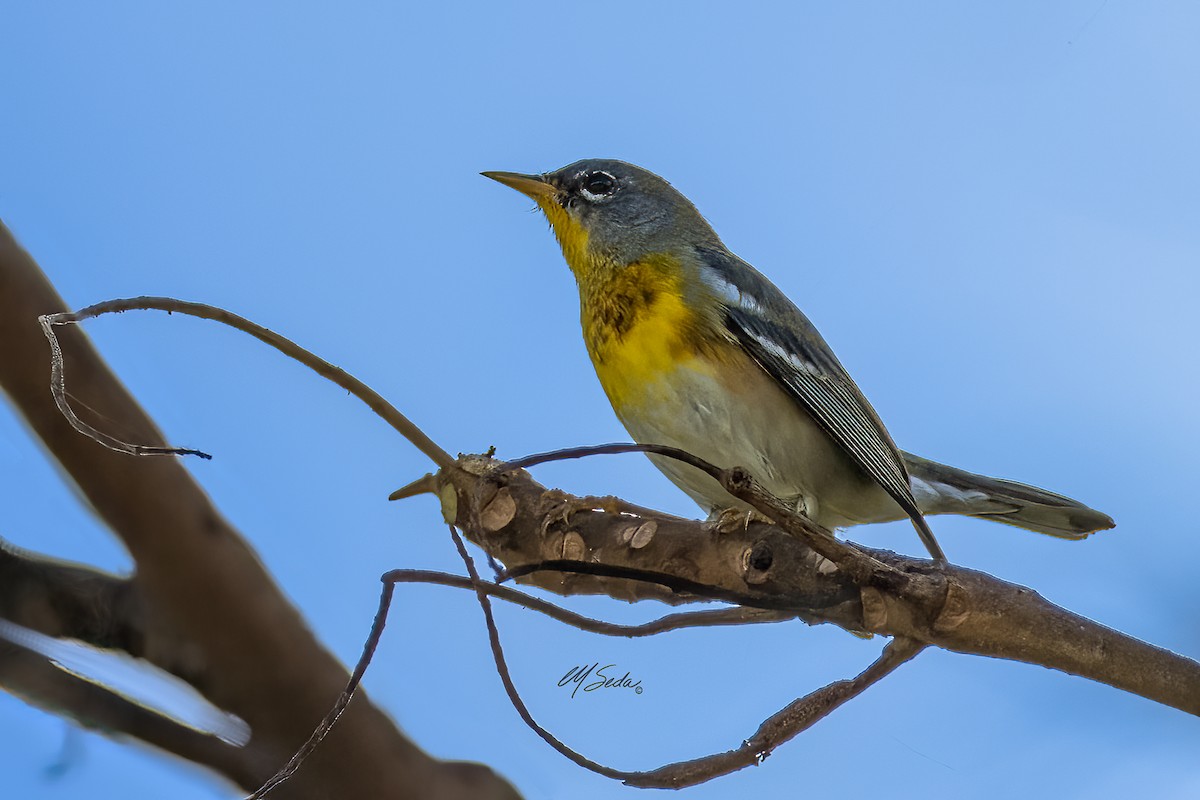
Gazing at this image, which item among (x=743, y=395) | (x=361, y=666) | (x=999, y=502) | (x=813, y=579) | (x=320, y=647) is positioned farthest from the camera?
(x=999, y=502)

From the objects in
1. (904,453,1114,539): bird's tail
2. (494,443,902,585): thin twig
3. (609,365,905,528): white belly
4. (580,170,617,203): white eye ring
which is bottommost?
(494,443,902,585): thin twig

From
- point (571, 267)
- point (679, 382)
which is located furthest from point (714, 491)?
point (571, 267)

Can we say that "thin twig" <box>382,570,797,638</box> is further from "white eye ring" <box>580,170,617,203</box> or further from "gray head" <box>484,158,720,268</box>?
"white eye ring" <box>580,170,617,203</box>

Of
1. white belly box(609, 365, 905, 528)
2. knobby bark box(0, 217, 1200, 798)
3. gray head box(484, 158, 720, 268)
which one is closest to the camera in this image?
knobby bark box(0, 217, 1200, 798)

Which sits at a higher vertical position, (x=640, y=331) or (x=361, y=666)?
(x=640, y=331)

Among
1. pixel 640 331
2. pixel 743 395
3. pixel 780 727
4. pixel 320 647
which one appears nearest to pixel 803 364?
pixel 743 395

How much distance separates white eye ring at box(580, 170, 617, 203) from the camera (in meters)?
1.66

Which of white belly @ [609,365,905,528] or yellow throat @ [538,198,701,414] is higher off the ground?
yellow throat @ [538,198,701,414]

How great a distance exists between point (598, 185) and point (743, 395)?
0.50 m

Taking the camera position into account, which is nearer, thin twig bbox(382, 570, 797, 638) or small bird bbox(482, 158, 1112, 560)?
Result: thin twig bbox(382, 570, 797, 638)

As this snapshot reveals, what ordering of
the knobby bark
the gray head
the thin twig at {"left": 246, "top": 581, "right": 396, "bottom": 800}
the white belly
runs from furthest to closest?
the gray head → the white belly → the knobby bark → the thin twig at {"left": 246, "top": 581, "right": 396, "bottom": 800}

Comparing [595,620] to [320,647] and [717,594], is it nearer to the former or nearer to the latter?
[717,594]

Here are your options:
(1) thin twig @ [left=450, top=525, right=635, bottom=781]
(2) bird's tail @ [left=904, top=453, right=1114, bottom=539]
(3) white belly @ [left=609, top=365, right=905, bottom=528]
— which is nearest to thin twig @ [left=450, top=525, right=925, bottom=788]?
(1) thin twig @ [left=450, top=525, right=635, bottom=781]

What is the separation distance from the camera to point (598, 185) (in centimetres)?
168
